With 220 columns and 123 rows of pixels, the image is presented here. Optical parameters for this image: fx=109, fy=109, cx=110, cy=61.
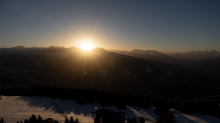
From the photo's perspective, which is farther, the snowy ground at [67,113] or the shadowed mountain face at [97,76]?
the shadowed mountain face at [97,76]

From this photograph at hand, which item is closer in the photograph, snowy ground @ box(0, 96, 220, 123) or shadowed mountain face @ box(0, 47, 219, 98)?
snowy ground @ box(0, 96, 220, 123)

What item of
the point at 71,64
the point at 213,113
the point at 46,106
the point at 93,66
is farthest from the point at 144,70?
the point at 46,106

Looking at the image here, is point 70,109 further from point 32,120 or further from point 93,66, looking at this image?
point 93,66

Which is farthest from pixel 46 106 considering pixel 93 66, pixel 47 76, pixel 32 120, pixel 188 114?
pixel 93 66

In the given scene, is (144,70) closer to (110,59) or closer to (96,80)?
(110,59)

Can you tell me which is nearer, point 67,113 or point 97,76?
point 67,113

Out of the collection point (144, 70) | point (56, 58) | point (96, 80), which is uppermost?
point (56, 58)

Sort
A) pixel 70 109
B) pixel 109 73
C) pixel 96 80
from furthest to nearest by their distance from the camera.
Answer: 1. pixel 109 73
2. pixel 96 80
3. pixel 70 109

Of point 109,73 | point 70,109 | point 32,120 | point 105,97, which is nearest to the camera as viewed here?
point 32,120

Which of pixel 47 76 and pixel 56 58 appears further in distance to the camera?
pixel 56 58

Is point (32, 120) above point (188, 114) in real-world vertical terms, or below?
above

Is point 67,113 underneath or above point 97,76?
above
